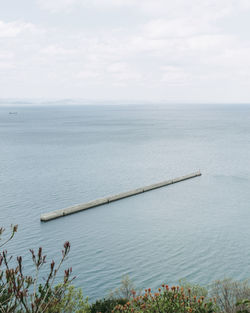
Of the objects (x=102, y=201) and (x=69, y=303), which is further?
(x=102, y=201)

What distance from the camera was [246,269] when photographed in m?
36.3

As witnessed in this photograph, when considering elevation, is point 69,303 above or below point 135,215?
above

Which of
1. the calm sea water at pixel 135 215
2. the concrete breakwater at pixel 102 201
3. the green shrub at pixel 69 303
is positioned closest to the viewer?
the green shrub at pixel 69 303

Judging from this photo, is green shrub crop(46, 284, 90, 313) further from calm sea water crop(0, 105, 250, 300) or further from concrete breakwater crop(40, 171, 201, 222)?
concrete breakwater crop(40, 171, 201, 222)

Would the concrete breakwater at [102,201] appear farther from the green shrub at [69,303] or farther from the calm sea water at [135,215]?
the green shrub at [69,303]

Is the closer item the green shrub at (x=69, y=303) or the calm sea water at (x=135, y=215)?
the green shrub at (x=69, y=303)

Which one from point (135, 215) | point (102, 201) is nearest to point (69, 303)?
point (135, 215)

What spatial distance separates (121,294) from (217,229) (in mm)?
20969

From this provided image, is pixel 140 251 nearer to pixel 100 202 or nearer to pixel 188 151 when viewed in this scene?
pixel 100 202

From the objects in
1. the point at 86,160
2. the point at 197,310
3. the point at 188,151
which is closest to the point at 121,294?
the point at 197,310

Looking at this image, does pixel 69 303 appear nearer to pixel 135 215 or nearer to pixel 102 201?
pixel 135 215

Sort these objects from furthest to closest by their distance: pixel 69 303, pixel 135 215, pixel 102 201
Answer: pixel 102 201
pixel 135 215
pixel 69 303

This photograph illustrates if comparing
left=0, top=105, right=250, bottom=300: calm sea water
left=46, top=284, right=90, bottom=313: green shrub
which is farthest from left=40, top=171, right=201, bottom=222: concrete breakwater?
left=46, top=284, right=90, bottom=313: green shrub

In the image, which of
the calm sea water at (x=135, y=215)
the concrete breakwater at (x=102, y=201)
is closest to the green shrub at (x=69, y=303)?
the calm sea water at (x=135, y=215)
